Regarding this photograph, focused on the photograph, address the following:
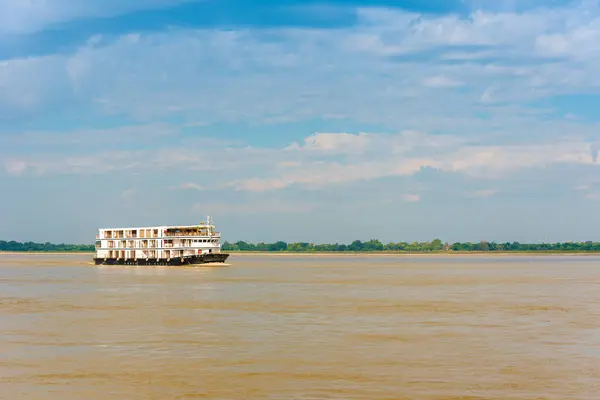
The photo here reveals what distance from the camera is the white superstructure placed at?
392 ft

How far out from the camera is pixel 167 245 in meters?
121

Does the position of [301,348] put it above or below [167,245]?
below

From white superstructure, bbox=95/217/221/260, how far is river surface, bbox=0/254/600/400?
211 ft

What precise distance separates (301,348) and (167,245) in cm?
9343

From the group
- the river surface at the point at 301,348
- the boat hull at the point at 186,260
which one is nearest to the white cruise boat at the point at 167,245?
the boat hull at the point at 186,260

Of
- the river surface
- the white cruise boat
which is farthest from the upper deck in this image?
the river surface

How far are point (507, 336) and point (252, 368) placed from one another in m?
13.0

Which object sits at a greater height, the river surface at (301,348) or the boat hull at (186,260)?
the boat hull at (186,260)

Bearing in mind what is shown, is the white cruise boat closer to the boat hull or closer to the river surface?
the boat hull

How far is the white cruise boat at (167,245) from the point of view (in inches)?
4688

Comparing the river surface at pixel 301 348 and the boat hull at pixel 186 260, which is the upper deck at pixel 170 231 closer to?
the boat hull at pixel 186 260

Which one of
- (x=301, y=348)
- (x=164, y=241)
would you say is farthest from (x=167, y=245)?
(x=301, y=348)

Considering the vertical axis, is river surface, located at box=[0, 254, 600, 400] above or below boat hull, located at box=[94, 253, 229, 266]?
below

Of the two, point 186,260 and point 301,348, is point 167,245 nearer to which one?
point 186,260
